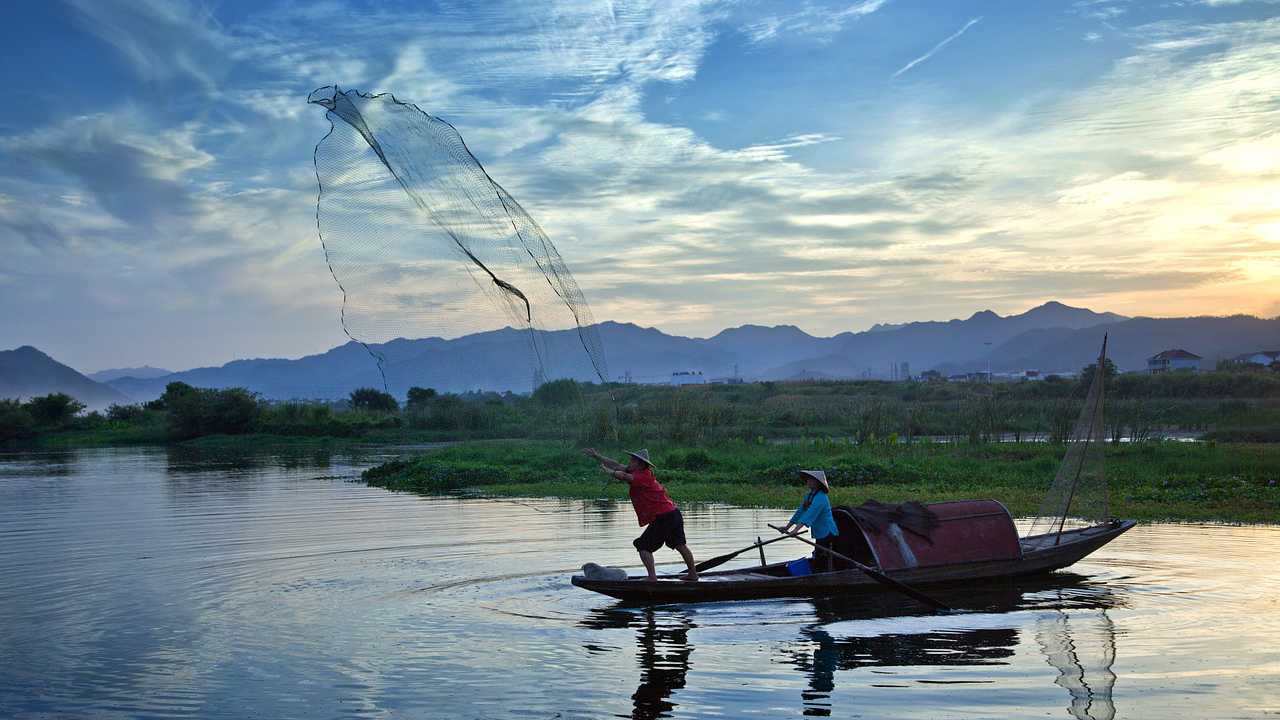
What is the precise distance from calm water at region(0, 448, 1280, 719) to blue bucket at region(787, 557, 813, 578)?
2.54 ft

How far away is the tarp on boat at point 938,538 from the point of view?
12953 millimetres

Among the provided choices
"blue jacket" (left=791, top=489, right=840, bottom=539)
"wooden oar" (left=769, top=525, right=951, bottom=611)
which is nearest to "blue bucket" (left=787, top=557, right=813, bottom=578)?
"blue jacket" (left=791, top=489, right=840, bottom=539)

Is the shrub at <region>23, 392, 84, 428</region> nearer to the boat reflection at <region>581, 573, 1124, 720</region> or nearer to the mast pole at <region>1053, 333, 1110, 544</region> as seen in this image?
the boat reflection at <region>581, 573, 1124, 720</region>

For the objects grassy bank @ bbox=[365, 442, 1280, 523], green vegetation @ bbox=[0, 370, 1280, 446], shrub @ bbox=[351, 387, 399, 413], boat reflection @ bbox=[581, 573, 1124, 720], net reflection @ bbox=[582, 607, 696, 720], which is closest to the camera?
net reflection @ bbox=[582, 607, 696, 720]

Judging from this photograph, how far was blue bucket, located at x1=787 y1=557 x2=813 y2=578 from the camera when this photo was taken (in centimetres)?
1317

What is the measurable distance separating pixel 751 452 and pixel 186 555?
17504 mm

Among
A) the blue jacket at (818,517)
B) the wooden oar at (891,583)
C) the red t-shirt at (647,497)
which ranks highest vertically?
the red t-shirt at (647,497)

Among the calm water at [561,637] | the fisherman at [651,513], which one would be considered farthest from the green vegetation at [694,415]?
the fisherman at [651,513]

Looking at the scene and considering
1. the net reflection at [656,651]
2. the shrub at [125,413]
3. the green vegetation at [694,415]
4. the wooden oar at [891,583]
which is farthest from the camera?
the shrub at [125,413]

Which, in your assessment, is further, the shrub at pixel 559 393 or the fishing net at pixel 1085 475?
the shrub at pixel 559 393

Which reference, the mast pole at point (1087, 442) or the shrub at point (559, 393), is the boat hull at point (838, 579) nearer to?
the mast pole at point (1087, 442)

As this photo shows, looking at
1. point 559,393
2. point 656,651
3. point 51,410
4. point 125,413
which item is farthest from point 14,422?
point 656,651

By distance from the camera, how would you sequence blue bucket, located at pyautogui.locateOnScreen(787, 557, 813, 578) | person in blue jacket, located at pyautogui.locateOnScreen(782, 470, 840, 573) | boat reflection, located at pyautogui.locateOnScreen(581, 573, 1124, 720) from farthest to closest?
1. blue bucket, located at pyautogui.locateOnScreen(787, 557, 813, 578)
2. person in blue jacket, located at pyautogui.locateOnScreen(782, 470, 840, 573)
3. boat reflection, located at pyautogui.locateOnScreen(581, 573, 1124, 720)

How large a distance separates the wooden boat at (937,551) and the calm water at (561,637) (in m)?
0.28
